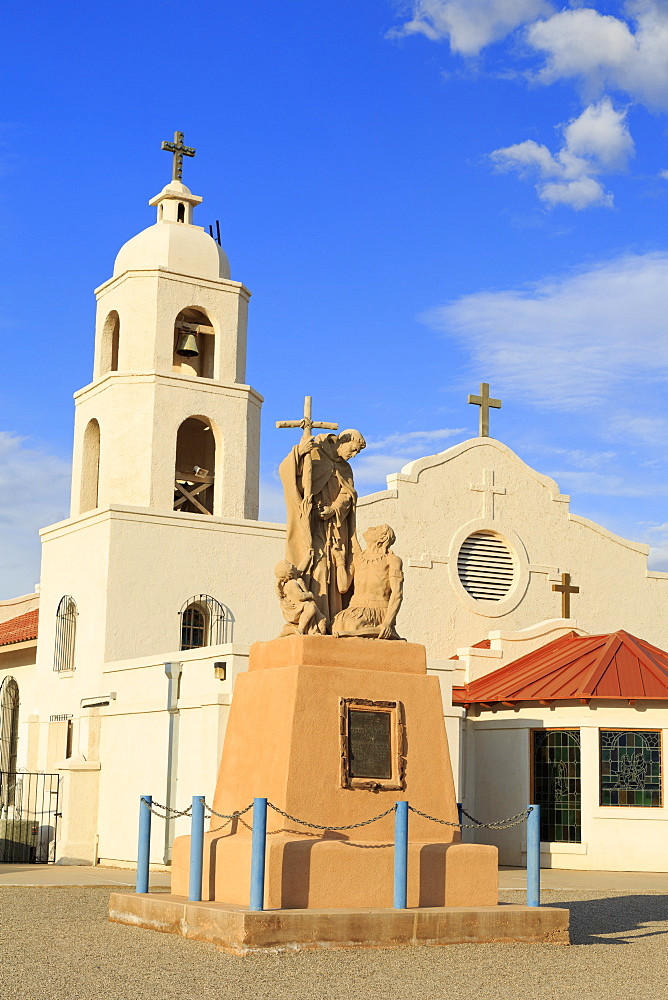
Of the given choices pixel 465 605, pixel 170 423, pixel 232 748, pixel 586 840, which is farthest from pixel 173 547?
pixel 232 748

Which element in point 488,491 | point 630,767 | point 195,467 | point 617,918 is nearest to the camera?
point 617,918

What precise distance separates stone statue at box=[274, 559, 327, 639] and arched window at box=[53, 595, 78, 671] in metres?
12.0

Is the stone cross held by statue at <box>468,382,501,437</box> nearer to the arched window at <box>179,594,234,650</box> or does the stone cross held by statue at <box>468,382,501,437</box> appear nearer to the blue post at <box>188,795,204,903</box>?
the arched window at <box>179,594,234,650</box>

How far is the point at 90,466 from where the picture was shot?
25.6 metres

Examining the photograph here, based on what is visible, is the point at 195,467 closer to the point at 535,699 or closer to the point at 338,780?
Result: the point at 535,699

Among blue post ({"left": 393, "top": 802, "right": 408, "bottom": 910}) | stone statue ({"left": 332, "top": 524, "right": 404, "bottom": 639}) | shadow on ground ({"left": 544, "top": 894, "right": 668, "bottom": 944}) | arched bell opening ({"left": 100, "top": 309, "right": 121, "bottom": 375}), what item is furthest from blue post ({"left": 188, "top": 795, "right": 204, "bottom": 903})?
arched bell opening ({"left": 100, "top": 309, "right": 121, "bottom": 375})

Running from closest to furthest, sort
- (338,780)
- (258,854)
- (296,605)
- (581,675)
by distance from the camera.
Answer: (258,854), (338,780), (296,605), (581,675)

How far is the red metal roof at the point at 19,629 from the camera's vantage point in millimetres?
26562

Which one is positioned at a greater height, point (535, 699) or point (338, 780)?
point (535, 699)

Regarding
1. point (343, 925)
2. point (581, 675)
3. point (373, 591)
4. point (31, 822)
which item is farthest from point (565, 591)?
point (343, 925)

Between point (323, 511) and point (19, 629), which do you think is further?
point (19, 629)

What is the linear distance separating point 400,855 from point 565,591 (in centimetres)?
1728

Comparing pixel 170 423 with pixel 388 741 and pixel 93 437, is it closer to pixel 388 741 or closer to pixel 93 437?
pixel 93 437

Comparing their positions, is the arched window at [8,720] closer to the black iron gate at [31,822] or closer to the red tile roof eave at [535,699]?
the black iron gate at [31,822]
